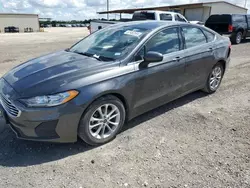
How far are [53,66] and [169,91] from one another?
6.22ft

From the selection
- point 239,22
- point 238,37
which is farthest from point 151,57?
point 239,22

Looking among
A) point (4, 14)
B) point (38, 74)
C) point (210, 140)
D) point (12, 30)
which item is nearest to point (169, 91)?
point (210, 140)

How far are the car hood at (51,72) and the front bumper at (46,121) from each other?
200 mm

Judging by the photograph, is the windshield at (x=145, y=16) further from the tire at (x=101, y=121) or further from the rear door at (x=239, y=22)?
the tire at (x=101, y=121)

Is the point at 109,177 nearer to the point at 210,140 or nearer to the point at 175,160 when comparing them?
the point at 175,160

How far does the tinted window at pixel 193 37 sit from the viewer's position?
3863 mm

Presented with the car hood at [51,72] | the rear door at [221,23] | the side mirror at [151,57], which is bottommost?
the car hood at [51,72]

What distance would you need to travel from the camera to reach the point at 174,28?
3688mm

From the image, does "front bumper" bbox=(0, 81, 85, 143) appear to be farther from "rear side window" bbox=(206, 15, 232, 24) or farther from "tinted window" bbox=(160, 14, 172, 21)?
"rear side window" bbox=(206, 15, 232, 24)

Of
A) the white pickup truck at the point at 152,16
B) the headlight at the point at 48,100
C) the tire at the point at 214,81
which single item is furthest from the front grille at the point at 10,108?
the white pickup truck at the point at 152,16

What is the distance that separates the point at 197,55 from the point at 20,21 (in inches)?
2322

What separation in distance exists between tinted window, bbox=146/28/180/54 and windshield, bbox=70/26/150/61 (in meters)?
0.19

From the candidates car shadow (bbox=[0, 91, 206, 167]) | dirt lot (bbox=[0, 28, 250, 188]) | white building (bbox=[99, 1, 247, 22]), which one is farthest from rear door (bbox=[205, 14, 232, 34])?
white building (bbox=[99, 1, 247, 22])

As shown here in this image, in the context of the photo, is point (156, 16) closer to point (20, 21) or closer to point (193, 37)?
point (193, 37)
